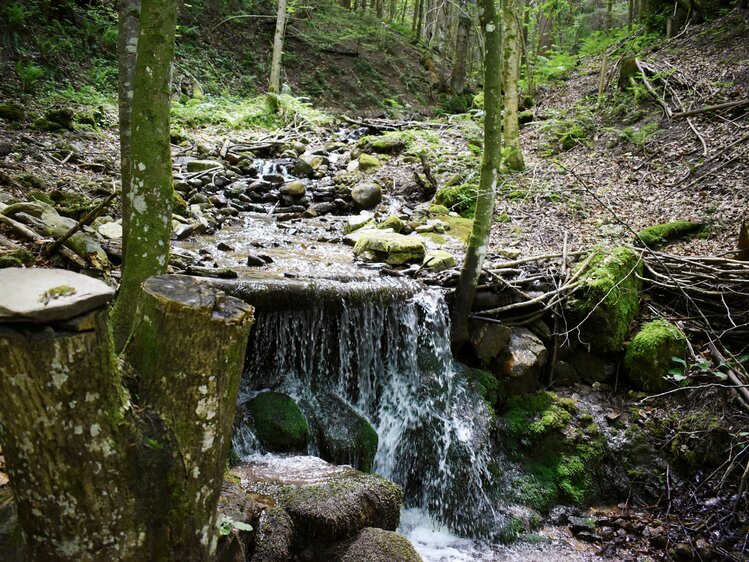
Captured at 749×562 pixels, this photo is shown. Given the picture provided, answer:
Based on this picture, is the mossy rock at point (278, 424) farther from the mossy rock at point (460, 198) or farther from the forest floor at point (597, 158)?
the mossy rock at point (460, 198)

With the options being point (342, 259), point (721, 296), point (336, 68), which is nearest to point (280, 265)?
point (342, 259)

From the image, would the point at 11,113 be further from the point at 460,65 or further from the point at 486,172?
the point at 460,65

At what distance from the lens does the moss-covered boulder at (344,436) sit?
17.9ft

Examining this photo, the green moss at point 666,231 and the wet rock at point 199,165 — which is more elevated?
the wet rock at point 199,165

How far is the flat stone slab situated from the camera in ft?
4.95

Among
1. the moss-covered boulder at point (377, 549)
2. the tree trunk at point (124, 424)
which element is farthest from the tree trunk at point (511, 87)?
the tree trunk at point (124, 424)

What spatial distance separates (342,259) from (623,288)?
3964 millimetres

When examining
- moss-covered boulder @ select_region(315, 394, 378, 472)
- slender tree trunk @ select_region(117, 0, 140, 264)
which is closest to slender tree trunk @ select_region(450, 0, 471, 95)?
slender tree trunk @ select_region(117, 0, 140, 264)

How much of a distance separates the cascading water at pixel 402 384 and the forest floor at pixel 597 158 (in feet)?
5.54

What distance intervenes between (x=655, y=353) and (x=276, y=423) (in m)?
4.88

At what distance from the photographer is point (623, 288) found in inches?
270

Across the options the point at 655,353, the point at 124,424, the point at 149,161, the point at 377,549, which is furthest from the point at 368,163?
the point at 124,424

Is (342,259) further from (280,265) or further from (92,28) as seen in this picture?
(92,28)

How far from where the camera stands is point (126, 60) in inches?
172
